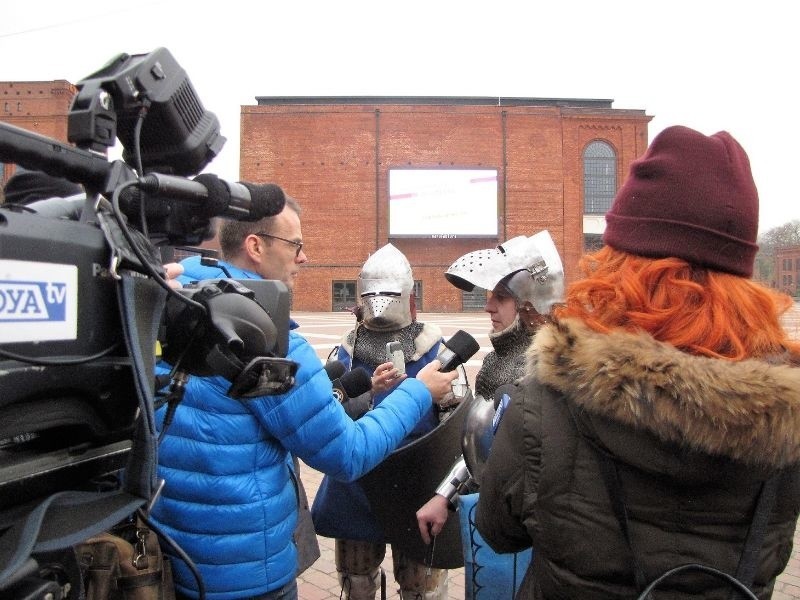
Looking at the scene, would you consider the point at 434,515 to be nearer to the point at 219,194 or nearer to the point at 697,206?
the point at 697,206

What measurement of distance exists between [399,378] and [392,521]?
64 centimetres

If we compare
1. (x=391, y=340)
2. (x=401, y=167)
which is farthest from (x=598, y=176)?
(x=391, y=340)

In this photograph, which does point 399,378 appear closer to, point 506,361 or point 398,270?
point 506,361

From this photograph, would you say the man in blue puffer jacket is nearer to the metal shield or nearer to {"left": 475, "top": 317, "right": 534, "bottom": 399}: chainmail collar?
the metal shield

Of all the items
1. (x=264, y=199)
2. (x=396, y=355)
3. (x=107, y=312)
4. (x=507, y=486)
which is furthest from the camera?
A: (x=396, y=355)

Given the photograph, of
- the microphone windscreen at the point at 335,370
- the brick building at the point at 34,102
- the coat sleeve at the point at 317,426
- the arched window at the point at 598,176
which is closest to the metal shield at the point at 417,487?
the microphone windscreen at the point at 335,370

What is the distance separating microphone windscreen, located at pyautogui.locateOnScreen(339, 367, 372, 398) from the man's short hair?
0.83 metres

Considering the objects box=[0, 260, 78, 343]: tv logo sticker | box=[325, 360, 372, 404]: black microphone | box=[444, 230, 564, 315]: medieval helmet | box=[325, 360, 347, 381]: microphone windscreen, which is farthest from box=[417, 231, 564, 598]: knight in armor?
box=[0, 260, 78, 343]: tv logo sticker

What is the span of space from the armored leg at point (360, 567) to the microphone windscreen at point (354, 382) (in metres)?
0.70

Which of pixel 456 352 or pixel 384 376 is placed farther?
pixel 384 376

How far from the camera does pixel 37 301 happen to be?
820mm

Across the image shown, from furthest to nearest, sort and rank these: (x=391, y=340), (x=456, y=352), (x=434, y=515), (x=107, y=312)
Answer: (x=391, y=340) < (x=456, y=352) < (x=434, y=515) < (x=107, y=312)

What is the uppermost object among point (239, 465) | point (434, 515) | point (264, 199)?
point (264, 199)

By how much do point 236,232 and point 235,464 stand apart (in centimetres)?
77
